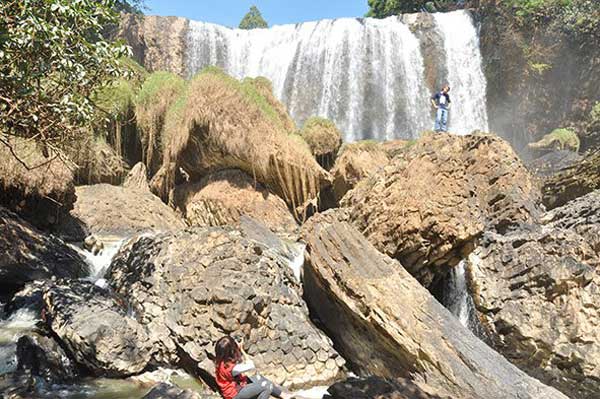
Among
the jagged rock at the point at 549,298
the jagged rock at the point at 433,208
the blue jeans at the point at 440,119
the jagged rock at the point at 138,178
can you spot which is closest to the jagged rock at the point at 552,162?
the blue jeans at the point at 440,119

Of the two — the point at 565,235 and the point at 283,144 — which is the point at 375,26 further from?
the point at 565,235

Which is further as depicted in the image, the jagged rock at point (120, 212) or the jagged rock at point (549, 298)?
the jagged rock at point (120, 212)

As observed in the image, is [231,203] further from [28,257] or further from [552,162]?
[552,162]

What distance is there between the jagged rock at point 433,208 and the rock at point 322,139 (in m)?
6.38

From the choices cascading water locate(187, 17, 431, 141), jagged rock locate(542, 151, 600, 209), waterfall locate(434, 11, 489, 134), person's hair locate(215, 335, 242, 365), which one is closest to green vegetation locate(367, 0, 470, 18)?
waterfall locate(434, 11, 489, 134)

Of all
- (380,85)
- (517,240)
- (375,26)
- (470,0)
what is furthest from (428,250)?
(470,0)

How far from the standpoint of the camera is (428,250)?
7.08 metres

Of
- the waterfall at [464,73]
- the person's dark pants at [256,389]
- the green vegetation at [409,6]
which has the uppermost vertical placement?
the green vegetation at [409,6]

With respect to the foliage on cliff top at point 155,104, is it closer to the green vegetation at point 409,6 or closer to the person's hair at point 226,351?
the person's hair at point 226,351

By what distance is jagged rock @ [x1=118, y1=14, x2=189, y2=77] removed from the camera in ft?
83.7

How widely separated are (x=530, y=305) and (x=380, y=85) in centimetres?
1809

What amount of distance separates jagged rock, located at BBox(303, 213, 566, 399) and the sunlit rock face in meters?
16.3

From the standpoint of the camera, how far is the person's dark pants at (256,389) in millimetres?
4691

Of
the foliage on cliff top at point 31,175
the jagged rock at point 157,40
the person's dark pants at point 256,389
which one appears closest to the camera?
the person's dark pants at point 256,389
